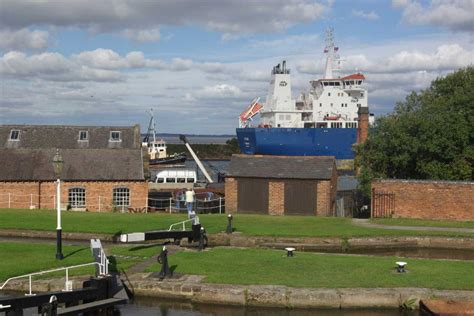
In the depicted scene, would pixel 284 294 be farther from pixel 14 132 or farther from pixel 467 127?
pixel 14 132

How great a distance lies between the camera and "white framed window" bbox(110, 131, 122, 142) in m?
38.4

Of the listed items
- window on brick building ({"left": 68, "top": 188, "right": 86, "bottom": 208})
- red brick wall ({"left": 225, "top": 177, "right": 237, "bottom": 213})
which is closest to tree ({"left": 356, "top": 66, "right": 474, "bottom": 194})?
red brick wall ({"left": 225, "top": 177, "right": 237, "bottom": 213})

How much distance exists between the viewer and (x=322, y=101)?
8319 centimetres

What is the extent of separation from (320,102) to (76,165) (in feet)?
175

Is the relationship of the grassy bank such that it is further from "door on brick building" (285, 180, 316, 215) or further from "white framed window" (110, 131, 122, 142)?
"white framed window" (110, 131, 122, 142)

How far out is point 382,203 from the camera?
3031 centimetres

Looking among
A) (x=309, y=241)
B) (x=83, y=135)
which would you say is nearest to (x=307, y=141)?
(x=83, y=135)

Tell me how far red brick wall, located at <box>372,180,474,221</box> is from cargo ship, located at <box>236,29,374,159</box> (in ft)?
149

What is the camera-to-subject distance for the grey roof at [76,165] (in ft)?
114

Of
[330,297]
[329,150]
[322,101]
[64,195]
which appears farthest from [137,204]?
[322,101]

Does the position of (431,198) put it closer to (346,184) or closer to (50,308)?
(346,184)

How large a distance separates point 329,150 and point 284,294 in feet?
211

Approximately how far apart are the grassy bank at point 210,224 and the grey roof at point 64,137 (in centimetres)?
843

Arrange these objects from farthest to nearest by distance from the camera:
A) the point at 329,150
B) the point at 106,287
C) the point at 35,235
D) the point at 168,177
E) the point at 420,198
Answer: the point at 329,150
the point at 168,177
the point at 420,198
the point at 35,235
the point at 106,287
